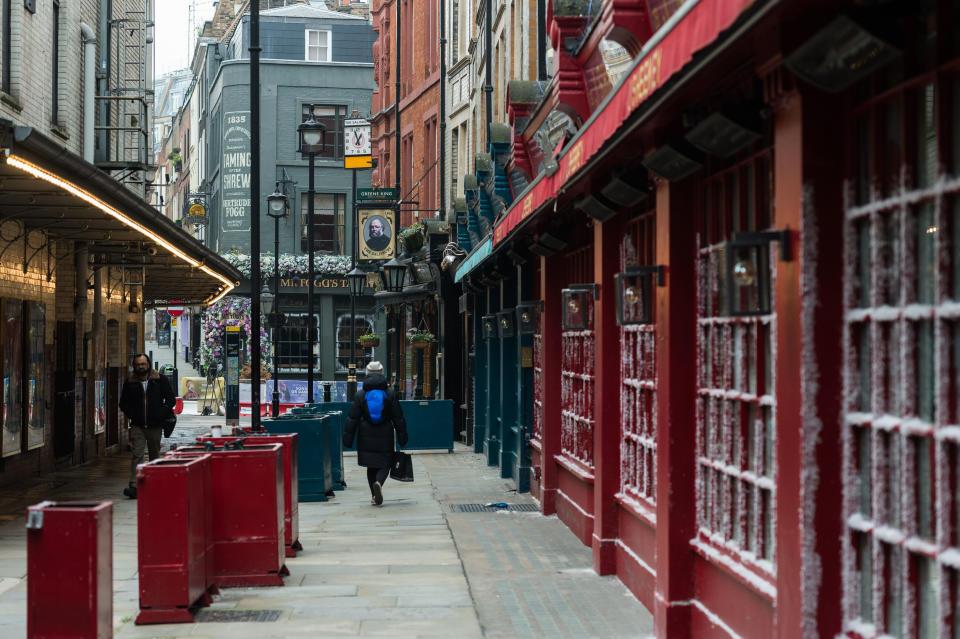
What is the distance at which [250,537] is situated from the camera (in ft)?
31.9

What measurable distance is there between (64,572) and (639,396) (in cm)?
470

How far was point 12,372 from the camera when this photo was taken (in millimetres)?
17375

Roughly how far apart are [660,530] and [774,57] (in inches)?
138

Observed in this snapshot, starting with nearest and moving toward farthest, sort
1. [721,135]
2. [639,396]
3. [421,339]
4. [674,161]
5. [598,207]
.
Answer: [721,135] → [674,161] → [639,396] → [598,207] → [421,339]

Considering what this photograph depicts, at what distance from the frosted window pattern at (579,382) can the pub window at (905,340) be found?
20.6 ft

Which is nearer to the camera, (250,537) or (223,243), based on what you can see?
(250,537)

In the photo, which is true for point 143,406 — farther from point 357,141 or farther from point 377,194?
point 357,141

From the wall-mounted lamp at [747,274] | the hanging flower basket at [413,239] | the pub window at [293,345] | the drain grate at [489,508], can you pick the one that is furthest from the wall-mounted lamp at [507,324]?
the pub window at [293,345]

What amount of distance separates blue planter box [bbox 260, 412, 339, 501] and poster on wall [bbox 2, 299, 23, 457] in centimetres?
346

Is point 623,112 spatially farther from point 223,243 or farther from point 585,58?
point 223,243

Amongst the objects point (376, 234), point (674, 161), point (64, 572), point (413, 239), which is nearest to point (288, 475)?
point (64, 572)

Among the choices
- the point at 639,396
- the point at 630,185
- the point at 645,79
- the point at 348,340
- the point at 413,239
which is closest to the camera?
the point at 645,79

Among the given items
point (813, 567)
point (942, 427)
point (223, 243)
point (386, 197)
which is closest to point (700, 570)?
point (813, 567)

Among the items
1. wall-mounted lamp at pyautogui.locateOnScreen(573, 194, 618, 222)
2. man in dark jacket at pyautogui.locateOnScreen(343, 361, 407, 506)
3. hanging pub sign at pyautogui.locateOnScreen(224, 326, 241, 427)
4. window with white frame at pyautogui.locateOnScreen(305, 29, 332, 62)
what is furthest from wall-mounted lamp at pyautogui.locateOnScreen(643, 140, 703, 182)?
window with white frame at pyautogui.locateOnScreen(305, 29, 332, 62)
